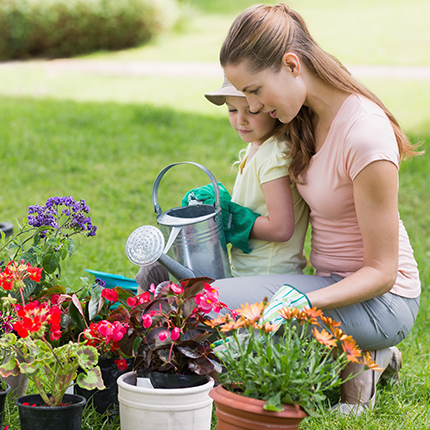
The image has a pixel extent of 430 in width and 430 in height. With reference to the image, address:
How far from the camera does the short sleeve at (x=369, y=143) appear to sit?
180 centimetres

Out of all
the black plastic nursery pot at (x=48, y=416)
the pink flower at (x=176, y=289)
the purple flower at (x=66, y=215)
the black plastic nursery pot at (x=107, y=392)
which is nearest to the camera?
the black plastic nursery pot at (x=48, y=416)

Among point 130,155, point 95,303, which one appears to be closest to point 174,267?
point 95,303

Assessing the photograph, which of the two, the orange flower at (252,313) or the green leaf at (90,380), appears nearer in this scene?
the orange flower at (252,313)

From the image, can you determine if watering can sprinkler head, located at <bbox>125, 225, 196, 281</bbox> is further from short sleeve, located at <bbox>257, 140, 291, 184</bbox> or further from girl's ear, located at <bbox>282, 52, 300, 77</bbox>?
girl's ear, located at <bbox>282, 52, 300, 77</bbox>

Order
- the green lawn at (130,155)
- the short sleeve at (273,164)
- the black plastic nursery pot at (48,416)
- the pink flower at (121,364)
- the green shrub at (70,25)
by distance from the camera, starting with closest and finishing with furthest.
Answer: the black plastic nursery pot at (48,416) < the pink flower at (121,364) < the short sleeve at (273,164) < the green lawn at (130,155) < the green shrub at (70,25)

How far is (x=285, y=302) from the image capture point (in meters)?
1.71

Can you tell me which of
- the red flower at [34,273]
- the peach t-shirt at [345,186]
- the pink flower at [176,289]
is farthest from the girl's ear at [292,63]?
the red flower at [34,273]

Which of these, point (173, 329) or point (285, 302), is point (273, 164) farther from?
point (173, 329)

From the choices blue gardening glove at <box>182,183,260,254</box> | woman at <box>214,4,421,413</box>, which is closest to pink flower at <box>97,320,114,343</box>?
woman at <box>214,4,421,413</box>

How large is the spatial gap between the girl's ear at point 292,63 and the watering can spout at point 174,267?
0.80 metres

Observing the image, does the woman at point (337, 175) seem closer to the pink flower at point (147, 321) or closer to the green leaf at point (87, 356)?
the pink flower at point (147, 321)

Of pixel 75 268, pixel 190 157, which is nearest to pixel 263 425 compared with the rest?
pixel 75 268

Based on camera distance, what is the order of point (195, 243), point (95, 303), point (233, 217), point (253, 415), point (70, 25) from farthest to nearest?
point (70, 25), point (233, 217), point (195, 243), point (95, 303), point (253, 415)

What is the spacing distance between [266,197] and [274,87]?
47cm
